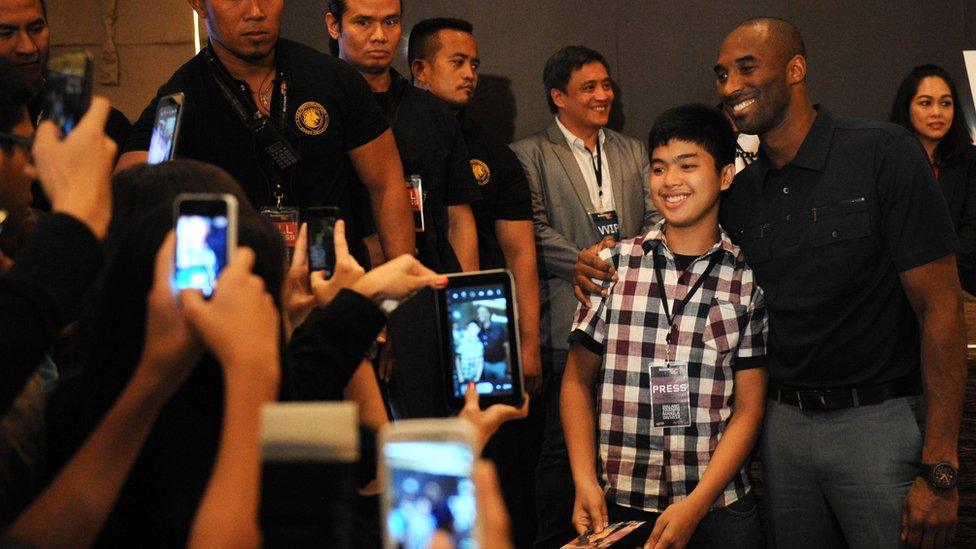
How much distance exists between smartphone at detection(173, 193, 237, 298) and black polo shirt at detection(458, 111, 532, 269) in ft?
9.07

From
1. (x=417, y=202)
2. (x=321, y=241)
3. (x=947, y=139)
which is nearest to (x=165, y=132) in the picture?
(x=321, y=241)

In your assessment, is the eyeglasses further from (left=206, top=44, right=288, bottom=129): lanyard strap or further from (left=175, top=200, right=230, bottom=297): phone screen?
(left=206, top=44, right=288, bottom=129): lanyard strap

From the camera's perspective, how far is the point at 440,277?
182 cm

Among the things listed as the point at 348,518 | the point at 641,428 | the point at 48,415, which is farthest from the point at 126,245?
the point at 641,428

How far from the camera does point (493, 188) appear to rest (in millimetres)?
3934

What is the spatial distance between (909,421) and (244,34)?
199cm

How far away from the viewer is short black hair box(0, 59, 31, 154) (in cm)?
146

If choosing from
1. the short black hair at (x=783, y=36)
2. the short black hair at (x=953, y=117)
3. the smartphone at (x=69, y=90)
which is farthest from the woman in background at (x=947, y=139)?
the smartphone at (x=69, y=90)

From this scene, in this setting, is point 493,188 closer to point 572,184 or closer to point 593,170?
point 572,184

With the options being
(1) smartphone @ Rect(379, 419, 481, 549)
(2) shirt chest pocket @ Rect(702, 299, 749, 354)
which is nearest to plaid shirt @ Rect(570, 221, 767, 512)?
(2) shirt chest pocket @ Rect(702, 299, 749, 354)

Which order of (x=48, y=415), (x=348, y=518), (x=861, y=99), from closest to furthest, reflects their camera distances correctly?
(x=348, y=518)
(x=48, y=415)
(x=861, y=99)

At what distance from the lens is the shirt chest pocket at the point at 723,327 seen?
262cm

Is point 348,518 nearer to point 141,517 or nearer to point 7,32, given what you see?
point 141,517

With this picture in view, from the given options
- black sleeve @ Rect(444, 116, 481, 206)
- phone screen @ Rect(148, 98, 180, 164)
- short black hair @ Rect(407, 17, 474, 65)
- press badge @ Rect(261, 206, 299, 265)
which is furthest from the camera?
short black hair @ Rect(407, 17, 474, 65)
